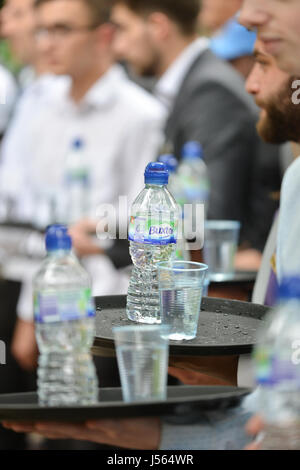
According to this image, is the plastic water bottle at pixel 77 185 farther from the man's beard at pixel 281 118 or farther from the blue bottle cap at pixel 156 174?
the blue bottle cap at pixel 156 174

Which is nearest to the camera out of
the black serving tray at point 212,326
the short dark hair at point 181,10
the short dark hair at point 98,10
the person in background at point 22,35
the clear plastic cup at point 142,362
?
the clear plastic cup at point 142,362

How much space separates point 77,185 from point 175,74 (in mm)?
790

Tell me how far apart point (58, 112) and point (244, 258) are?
6.14ft

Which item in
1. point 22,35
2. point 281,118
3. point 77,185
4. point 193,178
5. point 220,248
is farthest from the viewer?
point 22,35

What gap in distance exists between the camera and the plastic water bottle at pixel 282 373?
3.94ft

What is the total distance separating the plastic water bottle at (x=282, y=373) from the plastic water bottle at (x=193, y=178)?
181 cm

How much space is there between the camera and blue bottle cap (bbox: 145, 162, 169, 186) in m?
1.84

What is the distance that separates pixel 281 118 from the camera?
2.04 m

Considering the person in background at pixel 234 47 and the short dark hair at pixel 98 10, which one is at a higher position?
the short dark hair at pixel 98 10

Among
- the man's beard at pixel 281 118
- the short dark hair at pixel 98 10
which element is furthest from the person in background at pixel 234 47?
the man's beard at pixel 281 118

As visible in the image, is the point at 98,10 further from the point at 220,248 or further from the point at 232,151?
the point at 220,248

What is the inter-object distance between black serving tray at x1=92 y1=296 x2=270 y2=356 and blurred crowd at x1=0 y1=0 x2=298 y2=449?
1511 mm

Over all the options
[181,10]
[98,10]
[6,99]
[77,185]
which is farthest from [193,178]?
[6,99]

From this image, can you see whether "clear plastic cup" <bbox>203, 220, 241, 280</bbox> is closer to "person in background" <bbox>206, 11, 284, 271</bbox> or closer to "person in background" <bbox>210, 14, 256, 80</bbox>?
"person in background" <bbox>206, 11, 284, 271</bbox>
